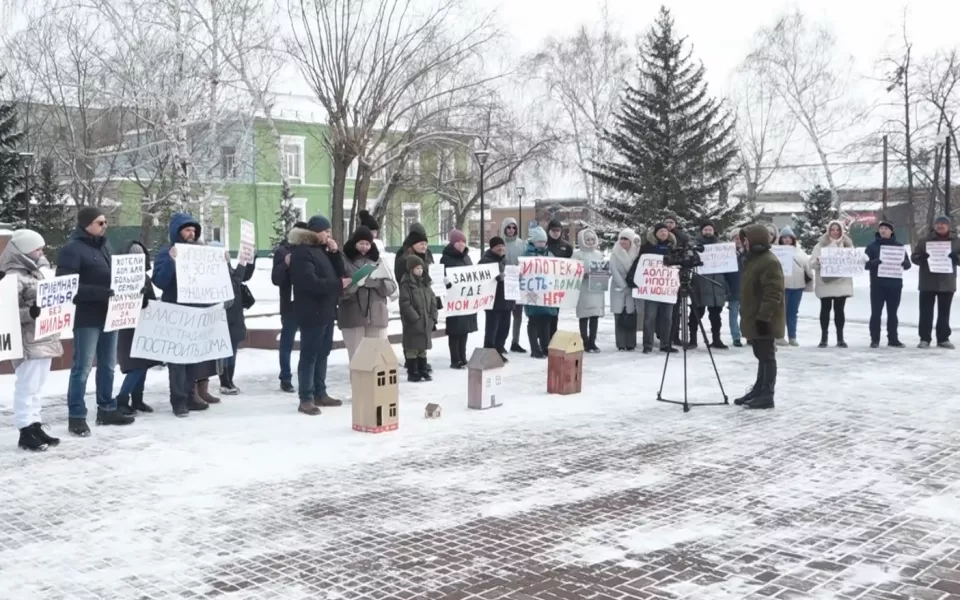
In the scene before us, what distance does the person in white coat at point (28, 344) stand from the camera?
24.2 ft

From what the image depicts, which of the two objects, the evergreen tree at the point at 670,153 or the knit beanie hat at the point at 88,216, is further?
the evergreen tree at the point at 670,153

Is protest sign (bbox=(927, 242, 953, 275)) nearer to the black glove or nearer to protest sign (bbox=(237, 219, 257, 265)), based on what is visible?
the black glove

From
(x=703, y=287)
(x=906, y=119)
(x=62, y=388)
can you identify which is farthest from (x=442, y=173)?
(x=62, y=388)

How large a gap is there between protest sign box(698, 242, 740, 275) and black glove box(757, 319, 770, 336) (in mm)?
4727

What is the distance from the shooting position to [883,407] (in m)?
9.32

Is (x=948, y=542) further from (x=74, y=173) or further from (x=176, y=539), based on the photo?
(x=74, y=173)

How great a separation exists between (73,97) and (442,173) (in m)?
16.8

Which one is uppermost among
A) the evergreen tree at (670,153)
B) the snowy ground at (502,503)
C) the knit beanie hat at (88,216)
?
the evergreen tree at (670,153)

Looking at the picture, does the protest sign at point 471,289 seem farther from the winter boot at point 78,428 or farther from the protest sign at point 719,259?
the winter boot at point 78,428

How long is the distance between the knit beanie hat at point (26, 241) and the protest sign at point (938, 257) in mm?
11973

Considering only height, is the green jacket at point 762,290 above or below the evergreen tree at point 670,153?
below

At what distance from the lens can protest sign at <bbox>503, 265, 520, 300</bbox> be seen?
12.7 metres

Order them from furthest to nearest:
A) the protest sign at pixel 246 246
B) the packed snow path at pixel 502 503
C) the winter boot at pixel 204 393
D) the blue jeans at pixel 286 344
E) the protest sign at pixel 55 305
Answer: the blue jeans at pixel 286 344
the protest sign at pixel 246 246
the winter boot at pixel 204 393
the protest sign at pixel 55 305
the packed snow path at pixel 502 503

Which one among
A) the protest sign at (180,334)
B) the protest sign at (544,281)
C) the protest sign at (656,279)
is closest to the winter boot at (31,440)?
the protest sign at (180,334)
